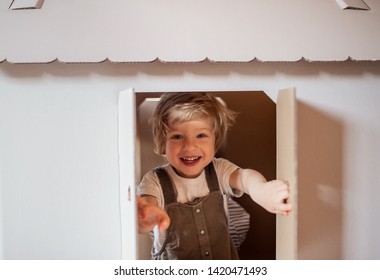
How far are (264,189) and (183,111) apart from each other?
31 centimetres

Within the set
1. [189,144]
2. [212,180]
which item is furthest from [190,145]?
[212,180]

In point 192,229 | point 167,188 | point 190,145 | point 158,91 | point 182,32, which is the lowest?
point 192,229

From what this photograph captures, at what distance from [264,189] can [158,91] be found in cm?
37

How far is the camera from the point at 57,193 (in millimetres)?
1128

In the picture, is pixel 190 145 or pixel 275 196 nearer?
pixel 275 196

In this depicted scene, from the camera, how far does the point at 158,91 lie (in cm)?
110

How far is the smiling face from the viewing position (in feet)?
4.06

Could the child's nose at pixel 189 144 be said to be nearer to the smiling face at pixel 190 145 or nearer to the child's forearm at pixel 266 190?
the smiling face at pixel 190 145

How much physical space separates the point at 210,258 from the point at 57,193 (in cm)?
45

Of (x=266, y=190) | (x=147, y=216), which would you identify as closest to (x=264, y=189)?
(x=266, y=190)

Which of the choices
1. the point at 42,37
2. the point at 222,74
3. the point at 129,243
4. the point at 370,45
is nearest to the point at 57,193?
the point at 129,243

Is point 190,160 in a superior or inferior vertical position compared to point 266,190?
Answer: superior

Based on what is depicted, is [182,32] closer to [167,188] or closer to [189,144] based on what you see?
[189,144]

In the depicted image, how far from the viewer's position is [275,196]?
107 cm
